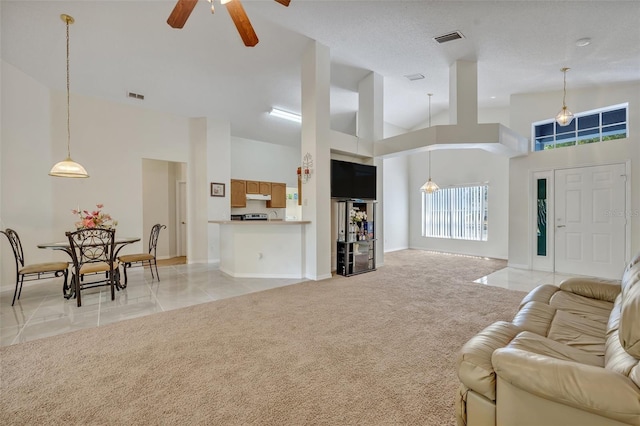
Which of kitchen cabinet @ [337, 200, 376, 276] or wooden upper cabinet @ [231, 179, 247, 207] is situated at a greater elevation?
wooden upper cabinet @ [231, 179, 247, 207]

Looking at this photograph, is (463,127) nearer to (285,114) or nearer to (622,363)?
(285,114)

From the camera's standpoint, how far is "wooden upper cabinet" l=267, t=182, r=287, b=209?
813 cm

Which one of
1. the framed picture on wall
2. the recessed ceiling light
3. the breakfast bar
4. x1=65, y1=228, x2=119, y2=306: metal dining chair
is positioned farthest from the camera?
the framed picture on wall

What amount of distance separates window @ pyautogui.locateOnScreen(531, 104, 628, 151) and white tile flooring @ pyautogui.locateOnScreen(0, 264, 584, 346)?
2664mm

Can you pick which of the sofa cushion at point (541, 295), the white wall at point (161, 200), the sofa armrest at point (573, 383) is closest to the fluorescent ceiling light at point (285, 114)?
the white wall at point (161, 200)

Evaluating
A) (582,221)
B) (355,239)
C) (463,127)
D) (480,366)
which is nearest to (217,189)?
(355,239)

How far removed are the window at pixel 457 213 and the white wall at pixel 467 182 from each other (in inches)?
5.9

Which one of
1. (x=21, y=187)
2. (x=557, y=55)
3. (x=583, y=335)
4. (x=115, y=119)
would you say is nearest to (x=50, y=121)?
(x=115, y=119)

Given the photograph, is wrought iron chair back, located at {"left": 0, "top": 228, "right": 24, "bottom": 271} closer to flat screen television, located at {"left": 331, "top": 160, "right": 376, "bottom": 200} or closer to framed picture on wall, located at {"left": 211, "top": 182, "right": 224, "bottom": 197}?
framed picture on wall, located at {"left": 211, "top": 182, "right": 224, "bottom": 197}

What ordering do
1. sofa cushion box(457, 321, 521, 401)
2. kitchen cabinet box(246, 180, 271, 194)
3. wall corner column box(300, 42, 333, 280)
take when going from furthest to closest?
kitchen cabinet box(246, 180, 271, 194) < wall corner column box(300, 42, 333, 280) < sofa cushion box(457, 321, 521, 401)

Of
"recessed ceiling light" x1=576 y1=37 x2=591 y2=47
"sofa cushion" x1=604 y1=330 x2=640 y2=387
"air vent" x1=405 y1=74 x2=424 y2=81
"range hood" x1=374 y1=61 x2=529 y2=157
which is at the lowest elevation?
"sofa cushion" x1=604 y1=330 x2=640 y2=387

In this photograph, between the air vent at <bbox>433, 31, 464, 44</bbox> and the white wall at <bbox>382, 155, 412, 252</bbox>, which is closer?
the air vent at <bbox>433, 31, 464, 44</bbox>

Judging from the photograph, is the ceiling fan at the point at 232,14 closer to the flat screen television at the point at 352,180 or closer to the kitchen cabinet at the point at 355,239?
the flat screen television at the point at 352,180

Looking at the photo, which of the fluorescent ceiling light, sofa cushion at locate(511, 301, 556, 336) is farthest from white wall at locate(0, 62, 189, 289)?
sofa cushion at locate(511, 301, 556, 336)
